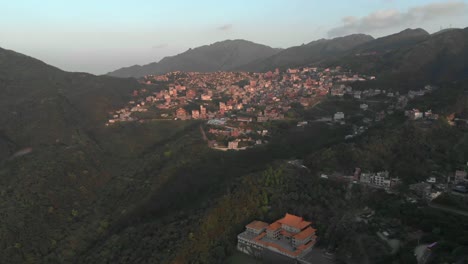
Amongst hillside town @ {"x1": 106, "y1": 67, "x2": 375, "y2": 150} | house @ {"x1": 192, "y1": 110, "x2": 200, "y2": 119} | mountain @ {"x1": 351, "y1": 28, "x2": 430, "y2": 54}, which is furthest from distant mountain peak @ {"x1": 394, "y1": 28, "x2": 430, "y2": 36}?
house @ {"x1": 192, "y1": 110, "x2": 200, "y2": 119}

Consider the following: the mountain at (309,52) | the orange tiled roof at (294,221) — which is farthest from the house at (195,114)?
the mountain at (309,52)

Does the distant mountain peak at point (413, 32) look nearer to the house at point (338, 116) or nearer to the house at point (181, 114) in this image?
the house at point (338, 116)

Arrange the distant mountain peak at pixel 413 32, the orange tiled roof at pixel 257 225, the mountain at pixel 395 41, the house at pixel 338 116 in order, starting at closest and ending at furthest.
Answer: the orange tiled roof at pixel 257 225
the house at pixel 338 116
the mountain at pixel 395 41
the distant mountain peak at pixel 413 32

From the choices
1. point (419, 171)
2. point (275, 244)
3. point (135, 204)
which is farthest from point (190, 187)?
point (419, 171)

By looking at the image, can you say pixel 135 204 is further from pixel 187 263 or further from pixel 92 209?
pixel 187 263

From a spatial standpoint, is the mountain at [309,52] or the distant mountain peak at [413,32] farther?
the mountain at [309,52]

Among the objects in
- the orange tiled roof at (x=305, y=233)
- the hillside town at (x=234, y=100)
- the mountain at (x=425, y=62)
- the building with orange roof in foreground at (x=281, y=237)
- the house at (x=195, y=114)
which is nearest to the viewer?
the building with orange roof in foreground at (x=281, y=237)
